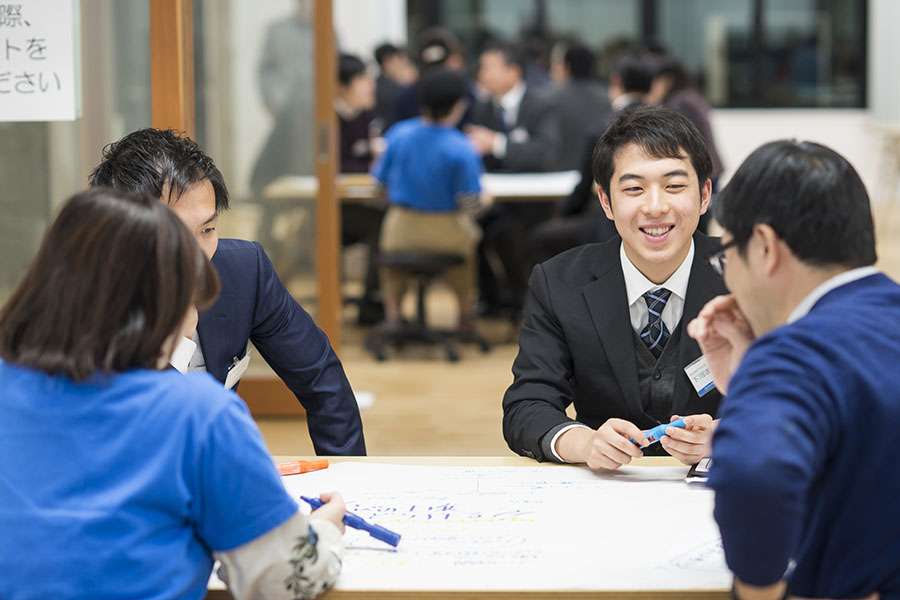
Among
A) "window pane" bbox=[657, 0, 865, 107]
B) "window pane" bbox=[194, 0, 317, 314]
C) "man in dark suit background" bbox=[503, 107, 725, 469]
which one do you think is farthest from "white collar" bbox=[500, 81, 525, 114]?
"man in dark suit background" bbox=[503, 107, 725, 469]

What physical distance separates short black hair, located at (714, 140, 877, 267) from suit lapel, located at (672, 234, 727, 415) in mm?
773

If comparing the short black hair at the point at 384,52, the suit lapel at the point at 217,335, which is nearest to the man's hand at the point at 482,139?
the short black hair at the point at 384,52

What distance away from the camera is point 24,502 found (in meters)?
1.17

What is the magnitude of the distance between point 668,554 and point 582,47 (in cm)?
559

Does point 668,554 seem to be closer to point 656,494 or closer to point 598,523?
point 598,523

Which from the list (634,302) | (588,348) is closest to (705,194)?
(634,302)

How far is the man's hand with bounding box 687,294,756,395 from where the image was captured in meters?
1.39

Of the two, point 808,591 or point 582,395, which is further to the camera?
point 582,395

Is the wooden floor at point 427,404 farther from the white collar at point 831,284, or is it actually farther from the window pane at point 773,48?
the window pane at point 773,48

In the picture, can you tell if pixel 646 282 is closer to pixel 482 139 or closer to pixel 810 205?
pixel 810 205

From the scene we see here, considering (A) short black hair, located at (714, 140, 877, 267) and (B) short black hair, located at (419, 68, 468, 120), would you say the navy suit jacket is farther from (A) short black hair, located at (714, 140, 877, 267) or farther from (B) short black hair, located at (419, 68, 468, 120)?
(B) short black hair, located at (419, 68, 468, 120)

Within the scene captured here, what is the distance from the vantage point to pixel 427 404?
471 centimetres

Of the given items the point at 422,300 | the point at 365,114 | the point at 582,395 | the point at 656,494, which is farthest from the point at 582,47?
the point at 656,494

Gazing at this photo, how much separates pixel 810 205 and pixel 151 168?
1.13 m
